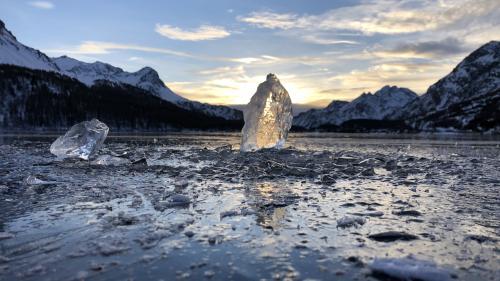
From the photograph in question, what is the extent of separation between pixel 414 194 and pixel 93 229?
8359mm

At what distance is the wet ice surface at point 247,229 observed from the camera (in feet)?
18.8

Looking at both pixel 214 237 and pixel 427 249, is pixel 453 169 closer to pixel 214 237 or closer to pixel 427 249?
pixel 427 249

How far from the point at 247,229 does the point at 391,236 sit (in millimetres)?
2496

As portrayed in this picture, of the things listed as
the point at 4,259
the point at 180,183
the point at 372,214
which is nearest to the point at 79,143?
the point at 180,183

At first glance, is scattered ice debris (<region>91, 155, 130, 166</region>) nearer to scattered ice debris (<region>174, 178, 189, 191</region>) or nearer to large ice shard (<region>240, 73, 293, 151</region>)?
scattered ice debris (<region>174, 178, 189, 191</region>)

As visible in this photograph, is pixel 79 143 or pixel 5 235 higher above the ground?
pixel 79 143

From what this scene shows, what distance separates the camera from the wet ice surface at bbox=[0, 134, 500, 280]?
5.73m

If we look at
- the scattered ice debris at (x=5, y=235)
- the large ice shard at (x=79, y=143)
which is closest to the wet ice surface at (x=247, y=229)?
the scattered ice debris at (x=5, y=235)

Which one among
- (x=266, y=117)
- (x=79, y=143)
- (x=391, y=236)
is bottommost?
(x=391, y=236)

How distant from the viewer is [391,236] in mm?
7316

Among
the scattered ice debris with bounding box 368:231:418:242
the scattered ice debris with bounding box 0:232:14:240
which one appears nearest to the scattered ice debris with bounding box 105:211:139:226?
the scattered ice debris with bounding box 0:232:14:240

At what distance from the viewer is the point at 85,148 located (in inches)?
938

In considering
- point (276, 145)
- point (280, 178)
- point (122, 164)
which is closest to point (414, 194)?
point (280, 178)

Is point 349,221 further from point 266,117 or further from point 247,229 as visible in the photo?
point 266,117
